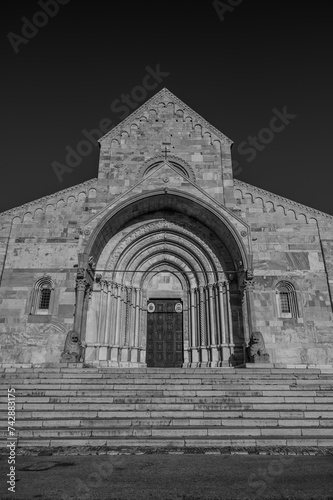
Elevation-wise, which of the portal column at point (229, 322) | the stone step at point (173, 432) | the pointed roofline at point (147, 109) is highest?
the pointed roofline at point (147, 109)

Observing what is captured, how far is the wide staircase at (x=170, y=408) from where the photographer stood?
21.1ft

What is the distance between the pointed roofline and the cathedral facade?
83 centimetres

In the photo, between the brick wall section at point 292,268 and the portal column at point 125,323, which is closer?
the brick wall section at point 292,268

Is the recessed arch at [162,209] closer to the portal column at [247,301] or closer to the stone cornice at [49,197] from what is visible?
the portal column at [247,301]

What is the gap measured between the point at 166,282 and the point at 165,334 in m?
2.49

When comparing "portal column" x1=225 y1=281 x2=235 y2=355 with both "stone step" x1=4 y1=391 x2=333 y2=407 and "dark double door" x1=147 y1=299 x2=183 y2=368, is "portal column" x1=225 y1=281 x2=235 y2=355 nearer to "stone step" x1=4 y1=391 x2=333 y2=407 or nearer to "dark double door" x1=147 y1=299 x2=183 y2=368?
"dark double door" x1=147 y1=299 x2=183 y2=368

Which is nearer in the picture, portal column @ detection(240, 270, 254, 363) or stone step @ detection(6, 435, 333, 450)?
stone step @ detection(6, 435, 333, 450)

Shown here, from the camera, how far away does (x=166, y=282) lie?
17641 millimetres

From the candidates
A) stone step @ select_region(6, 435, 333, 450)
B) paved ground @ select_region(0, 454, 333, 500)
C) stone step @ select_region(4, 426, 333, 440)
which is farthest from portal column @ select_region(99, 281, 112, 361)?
paved ground @ select_region(0, 454, 333, 500)

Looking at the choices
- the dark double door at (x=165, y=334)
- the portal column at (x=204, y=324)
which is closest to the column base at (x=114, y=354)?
the dark double door at (x=165, y=334)

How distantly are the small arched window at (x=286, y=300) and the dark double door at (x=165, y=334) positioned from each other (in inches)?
181

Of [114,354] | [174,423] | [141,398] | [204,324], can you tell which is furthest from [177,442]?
[204,324]

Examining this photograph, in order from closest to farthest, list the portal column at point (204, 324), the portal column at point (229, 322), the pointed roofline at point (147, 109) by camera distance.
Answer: the portal column at point (229, 322) → the portal column at point (204, 324) → the pointed roofline at point (147, 109)

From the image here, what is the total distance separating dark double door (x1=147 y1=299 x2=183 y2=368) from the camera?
16375 millimetres
